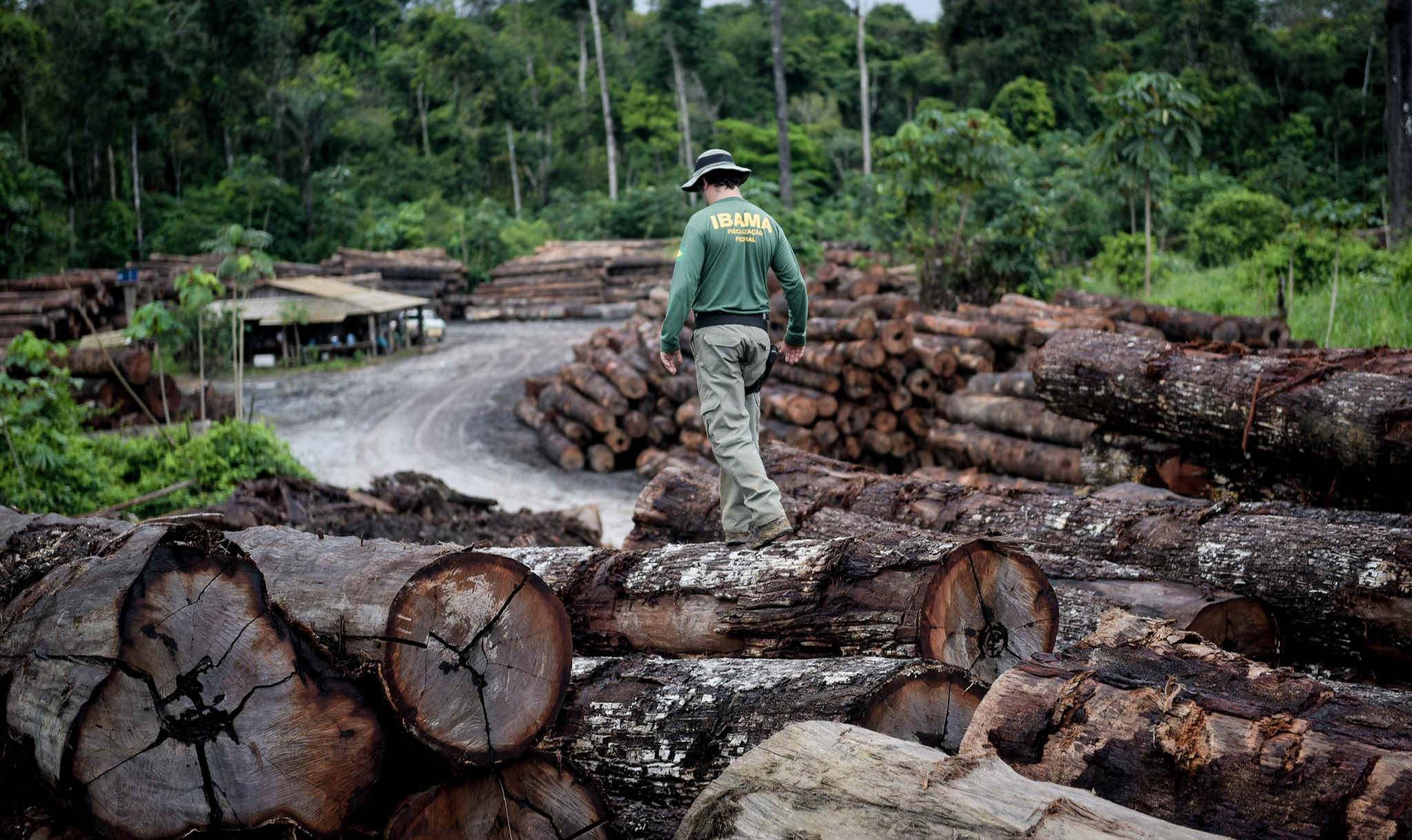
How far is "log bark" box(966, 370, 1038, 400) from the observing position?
1088 centimetres

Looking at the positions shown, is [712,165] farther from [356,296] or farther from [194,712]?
[356,296]

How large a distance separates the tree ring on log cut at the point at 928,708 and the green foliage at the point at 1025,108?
39.8 metres

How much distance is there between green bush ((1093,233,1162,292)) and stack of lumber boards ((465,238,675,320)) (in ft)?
52.6

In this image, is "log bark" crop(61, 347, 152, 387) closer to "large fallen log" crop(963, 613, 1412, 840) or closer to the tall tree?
"large fallen log" crop(963, 613, 1412, 840)

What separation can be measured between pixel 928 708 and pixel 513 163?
4975cm

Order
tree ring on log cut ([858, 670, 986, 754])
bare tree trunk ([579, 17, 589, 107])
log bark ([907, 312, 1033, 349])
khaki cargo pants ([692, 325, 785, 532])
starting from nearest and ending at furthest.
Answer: tree ring on log cut ([858, 670, 986, 754])
khaki cargo pants ([692, 325, 785, 532])
log bark ([907, 312, 1033, 349])
bare tree trunk ([579, 17, 589, 107])

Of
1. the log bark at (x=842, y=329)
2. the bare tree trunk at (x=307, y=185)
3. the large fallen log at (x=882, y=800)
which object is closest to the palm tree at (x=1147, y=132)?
the log bark at (x=842, y=329)

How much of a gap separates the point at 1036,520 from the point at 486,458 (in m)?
11.8

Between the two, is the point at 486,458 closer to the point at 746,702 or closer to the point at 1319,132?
the point at 746,702

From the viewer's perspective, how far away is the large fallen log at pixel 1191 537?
445 cm

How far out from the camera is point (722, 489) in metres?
5.07

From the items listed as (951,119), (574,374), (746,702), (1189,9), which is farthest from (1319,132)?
(746,702)

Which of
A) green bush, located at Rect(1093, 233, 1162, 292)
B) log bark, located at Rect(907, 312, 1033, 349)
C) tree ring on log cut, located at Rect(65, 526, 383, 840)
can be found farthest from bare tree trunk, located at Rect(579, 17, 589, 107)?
tree ring on log cut, located at Rect(65, 526, 383, 840)

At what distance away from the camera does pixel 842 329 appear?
13656 millimetres
